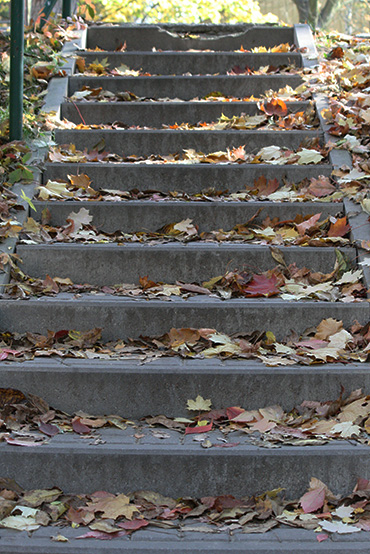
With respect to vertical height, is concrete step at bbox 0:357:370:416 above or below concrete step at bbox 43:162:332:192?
below

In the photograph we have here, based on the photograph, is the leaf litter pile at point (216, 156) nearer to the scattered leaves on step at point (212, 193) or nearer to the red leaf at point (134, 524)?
the scattered leaves on step at point (212, 193)

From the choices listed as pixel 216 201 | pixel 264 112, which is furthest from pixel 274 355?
pixel 264 112

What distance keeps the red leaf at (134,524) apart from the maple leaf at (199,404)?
600 millimetres

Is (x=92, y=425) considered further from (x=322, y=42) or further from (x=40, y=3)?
(x=40, y=3)

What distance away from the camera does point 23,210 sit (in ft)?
12.1

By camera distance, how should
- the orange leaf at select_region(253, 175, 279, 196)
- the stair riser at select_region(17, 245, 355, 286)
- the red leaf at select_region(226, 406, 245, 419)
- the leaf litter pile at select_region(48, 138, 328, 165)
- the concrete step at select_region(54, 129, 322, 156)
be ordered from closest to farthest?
the red leaf at select_region(226, 406, 245, 419)
the stair riser at select_region(17, 245, 355, 286)
the orange leaf at select_region(253, 175, 279, 196)
the leaf litter pile at select_region(48, 138, 328, 165)
the concrete step at select_region(54, 129, 322, 156)

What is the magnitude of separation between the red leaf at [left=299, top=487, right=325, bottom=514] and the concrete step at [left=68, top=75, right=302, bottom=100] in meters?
3.50

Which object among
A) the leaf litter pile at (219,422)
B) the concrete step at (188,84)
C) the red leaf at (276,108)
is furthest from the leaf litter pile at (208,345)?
the concrete step at (188,84)

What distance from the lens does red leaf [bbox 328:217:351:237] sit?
3.53 m

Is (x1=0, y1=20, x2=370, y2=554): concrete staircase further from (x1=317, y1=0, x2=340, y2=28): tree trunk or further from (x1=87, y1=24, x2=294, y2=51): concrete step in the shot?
(x1=317, y1=0, x2=340, y2=28): tree trunk

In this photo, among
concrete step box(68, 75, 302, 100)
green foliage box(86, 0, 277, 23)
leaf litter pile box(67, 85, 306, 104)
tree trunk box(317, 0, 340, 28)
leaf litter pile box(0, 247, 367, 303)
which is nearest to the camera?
leaf litter pile box(0, 247, 367, 303)

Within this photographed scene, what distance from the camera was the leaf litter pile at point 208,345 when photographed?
2842 millimetres

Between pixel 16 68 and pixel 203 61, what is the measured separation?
6.49 feet

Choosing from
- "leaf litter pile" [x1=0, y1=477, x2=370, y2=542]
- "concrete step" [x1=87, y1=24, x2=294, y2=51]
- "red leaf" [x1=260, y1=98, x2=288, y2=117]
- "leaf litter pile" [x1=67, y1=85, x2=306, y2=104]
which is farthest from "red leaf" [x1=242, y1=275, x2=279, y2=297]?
"concrete step" [x1=87, y1=24, x2=294, y2=51]
